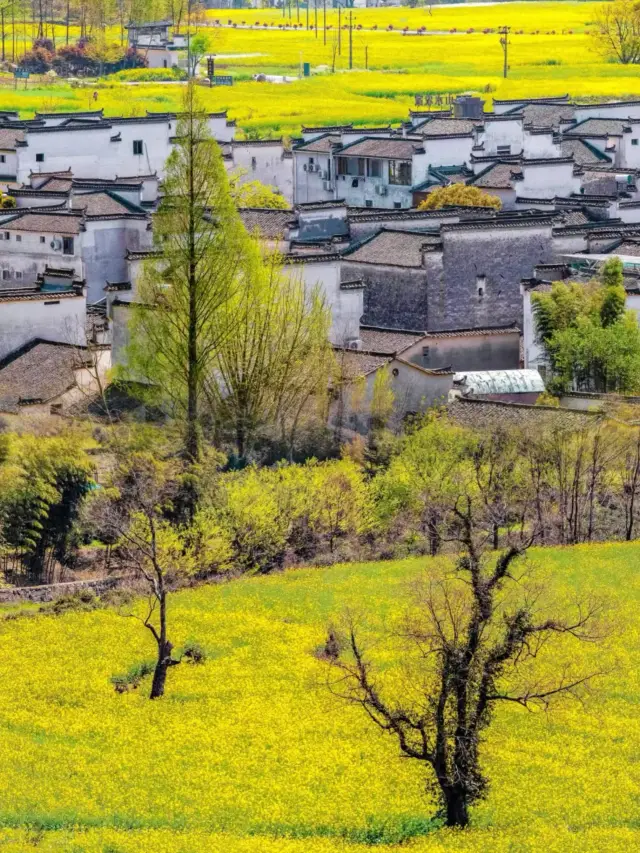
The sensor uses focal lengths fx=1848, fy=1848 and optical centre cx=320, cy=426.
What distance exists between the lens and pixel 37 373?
178ft

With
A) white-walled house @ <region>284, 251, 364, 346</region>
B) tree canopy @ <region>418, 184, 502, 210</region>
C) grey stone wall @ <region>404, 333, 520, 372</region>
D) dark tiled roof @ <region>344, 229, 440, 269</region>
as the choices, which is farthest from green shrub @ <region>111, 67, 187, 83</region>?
grey stone wall @ <region>404, 333, 520, 372</region>

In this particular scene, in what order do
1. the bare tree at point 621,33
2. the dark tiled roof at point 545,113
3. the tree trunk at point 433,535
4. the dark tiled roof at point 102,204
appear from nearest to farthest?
1. the tree trunk at point 433,535
2. the dark tiled roof at point 102,204
3. the dark tiled roof at point 545,113
4. the bare tree at point 621,33

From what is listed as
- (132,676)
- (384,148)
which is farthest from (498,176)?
(132,676)

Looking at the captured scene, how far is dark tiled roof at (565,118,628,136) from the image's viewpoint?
9238 cm

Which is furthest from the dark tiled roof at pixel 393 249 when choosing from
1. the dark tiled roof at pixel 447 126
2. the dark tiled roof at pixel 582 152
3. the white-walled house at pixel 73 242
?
the dark tiled roof at pixel 582 152

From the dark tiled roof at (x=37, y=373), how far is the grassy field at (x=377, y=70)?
52.3 meters

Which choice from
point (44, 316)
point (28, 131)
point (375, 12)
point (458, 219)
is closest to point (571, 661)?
point (44, 316)

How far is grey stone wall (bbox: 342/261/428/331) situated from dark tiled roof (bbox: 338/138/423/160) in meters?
22.4

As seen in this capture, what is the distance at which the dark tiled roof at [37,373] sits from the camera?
173 feet

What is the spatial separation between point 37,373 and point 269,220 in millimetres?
15649

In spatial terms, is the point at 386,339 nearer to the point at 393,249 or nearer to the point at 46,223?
the point at 393,249

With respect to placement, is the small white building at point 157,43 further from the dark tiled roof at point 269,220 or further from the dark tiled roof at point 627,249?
the dark tiled roof at point 627,249

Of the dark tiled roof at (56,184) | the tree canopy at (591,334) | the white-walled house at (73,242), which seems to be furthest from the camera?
the dark tiled roof at (56,184)

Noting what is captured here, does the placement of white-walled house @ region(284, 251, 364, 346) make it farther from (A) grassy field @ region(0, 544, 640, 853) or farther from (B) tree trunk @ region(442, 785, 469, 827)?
(B) tree trunk @ region(442, 785, 469, 827)
